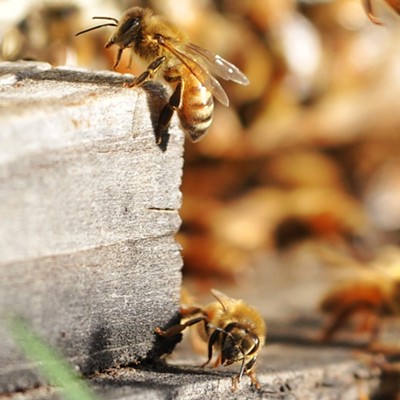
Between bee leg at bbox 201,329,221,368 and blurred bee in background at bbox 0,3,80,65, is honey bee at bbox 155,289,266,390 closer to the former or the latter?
bee leg at bbox 201,329,221,368

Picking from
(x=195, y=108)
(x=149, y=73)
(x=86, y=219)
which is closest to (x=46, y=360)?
(x=86, y=219)

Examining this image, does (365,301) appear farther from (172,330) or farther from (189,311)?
(172,330)

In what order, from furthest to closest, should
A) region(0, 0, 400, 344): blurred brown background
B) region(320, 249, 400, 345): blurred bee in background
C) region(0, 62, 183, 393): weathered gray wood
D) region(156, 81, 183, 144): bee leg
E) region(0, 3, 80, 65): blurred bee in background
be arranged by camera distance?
region(0, 0, 400, 344): blurred brown background, region(0, 3, 80, 65): blurred bee in background, region(320, 249, 400, 345): blurred bee in background, region(156, 81, 183, 144): bee leg, region(0, 62, 183, 393): weathered gray wood

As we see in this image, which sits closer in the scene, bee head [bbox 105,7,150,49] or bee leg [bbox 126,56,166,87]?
bee leg [bbox 126,56,166,87]

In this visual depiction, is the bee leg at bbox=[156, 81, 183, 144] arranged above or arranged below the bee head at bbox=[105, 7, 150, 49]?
below

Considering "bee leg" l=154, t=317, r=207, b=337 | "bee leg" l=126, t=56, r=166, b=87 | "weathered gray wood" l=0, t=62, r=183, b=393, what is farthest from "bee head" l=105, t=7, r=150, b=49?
"bee leg" l=154, t=317, r=207, b=337

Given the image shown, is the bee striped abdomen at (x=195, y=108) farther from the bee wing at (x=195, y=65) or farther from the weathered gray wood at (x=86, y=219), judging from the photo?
the weathered gray wood at (x=86, y=219)
